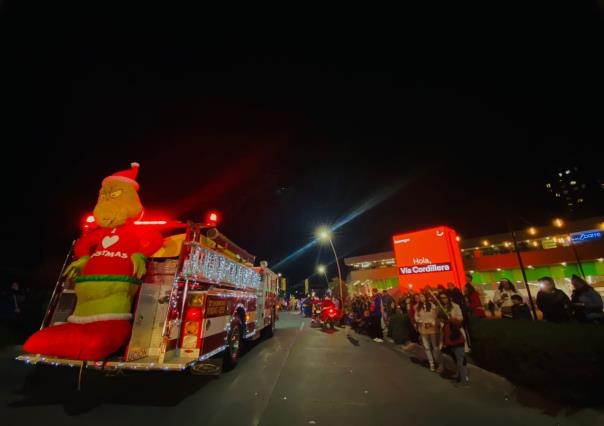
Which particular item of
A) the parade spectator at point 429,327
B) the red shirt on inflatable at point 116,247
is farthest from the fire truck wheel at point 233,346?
the parade spectator at point 429,327

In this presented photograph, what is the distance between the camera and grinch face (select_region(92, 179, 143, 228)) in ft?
15.3

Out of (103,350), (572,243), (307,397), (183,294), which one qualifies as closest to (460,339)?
(307,397)

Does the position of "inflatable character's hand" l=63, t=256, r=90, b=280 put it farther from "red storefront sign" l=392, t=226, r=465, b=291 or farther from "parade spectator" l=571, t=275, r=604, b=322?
"red storefront sign" l=392, t=226, r=465, b=291

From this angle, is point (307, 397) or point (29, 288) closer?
point (307, 397)

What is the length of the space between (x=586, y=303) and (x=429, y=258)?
18.2m

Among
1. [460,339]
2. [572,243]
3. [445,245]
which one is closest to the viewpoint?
[460,339]

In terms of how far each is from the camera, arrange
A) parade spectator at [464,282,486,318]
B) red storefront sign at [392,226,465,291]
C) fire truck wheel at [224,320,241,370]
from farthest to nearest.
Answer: red storefront sign at [392,226,465,291]
parade spectator at [464,282,486,318]
fire truck wheel at [224,320,241,370]

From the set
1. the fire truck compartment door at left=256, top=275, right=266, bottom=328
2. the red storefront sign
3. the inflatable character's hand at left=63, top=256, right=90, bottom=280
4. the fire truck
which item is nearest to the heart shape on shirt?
the inflatable character's hand at left=63, top=256, right=90, bottom=280

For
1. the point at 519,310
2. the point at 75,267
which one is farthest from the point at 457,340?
the point at 75,267

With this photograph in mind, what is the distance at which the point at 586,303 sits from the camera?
5891 mm

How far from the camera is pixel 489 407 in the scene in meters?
4.08

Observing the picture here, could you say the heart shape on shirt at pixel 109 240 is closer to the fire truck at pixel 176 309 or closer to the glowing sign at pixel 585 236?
the fire truck at pixel 176 309

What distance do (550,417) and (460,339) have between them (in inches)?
63.9

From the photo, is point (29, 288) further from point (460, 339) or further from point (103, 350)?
point (460, 339)
